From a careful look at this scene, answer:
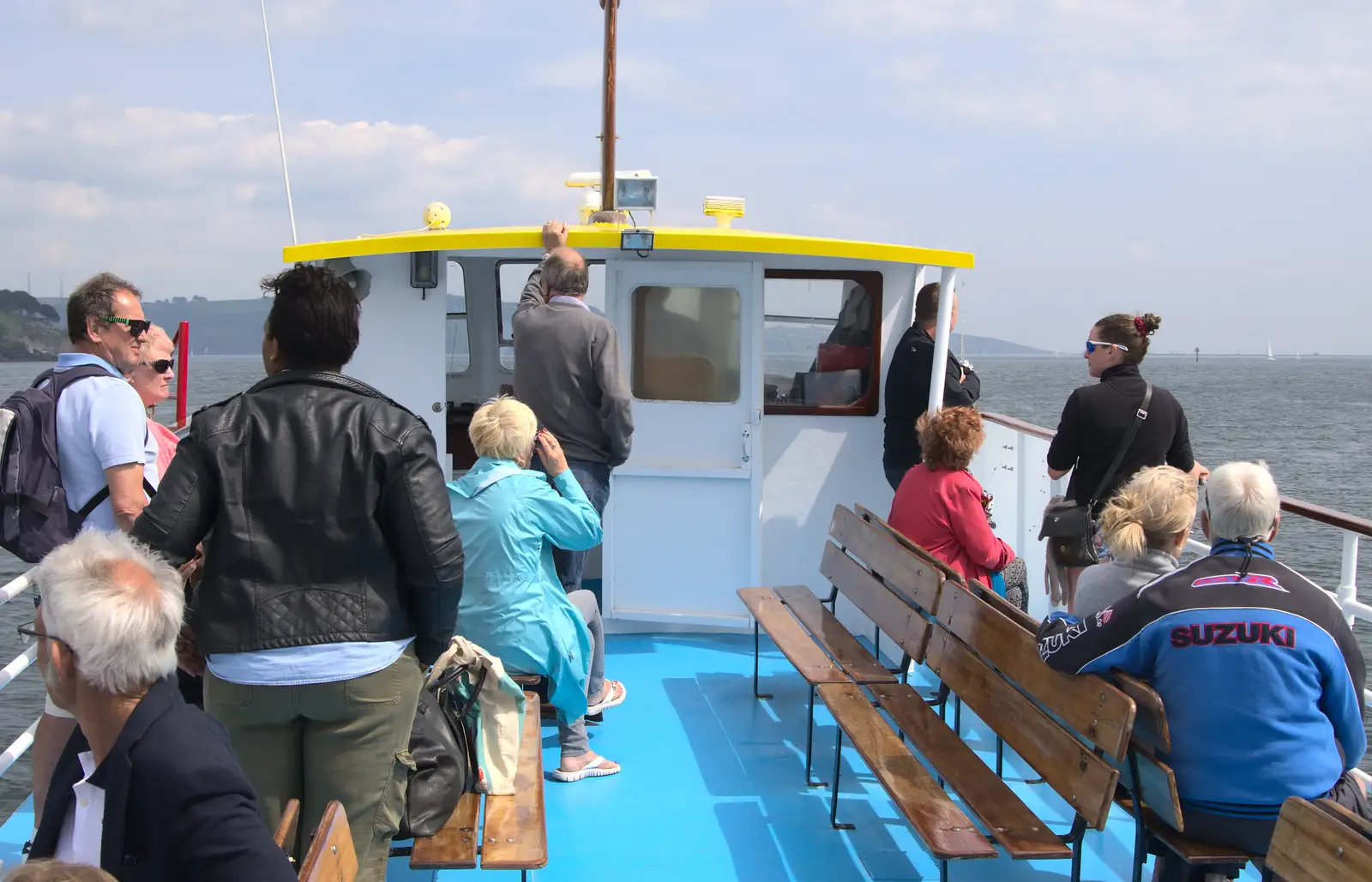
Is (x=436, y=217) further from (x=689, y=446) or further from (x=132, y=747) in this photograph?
(x=132, y=747)

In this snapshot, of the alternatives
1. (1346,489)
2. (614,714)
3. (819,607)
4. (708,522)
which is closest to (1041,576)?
(819,607)

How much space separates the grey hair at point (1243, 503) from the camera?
9.53 ft

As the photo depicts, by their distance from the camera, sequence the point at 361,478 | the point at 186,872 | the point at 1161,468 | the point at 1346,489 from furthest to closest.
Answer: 1. the point at 1346,489
2. the point at 1161,468
3. the point at 361,478
4. the point at 186,872

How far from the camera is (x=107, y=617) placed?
1.76 meters

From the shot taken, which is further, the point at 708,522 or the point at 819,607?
the point at 708,522

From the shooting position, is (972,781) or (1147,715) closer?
(1147,715)

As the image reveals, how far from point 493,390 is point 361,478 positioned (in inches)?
229

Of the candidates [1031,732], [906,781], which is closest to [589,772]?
[906,781]

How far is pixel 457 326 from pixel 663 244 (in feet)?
8.99

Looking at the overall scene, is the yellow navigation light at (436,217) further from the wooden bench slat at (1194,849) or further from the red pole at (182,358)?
the wooden bench slat at (1194,849)

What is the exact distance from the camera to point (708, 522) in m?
6.09

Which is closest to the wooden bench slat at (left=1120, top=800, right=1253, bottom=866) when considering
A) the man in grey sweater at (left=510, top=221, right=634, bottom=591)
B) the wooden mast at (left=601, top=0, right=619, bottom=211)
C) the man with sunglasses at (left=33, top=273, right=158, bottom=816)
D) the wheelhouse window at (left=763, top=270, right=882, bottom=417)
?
the man in grey sweater at (left=510, top=221, right=634, bottom=591)

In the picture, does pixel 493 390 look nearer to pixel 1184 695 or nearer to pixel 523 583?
pixel 523 583

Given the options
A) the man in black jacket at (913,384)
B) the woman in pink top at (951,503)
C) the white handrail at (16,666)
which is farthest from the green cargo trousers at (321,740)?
the man in black jacket at (913,384)
